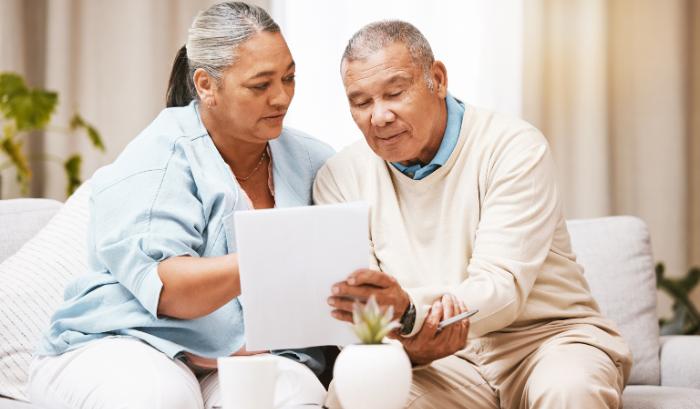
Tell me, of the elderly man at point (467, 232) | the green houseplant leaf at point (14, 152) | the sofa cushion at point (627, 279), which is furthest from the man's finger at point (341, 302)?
the green houseplant leaf at point (14, 152)

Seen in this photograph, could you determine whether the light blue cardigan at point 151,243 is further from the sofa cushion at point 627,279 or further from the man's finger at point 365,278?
the sofa cushion at point 627,279

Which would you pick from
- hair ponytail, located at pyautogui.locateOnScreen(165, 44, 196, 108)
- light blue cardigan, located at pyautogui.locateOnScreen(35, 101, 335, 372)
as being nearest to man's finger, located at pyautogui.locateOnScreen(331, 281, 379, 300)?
light blue cardigan, located at pyautogui.locateOnScreen(35, 101, 335, 372)

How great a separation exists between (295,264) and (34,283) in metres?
0.89

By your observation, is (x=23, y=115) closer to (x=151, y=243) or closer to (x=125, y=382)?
(x=151, y=243)

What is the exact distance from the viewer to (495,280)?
1.32 metres

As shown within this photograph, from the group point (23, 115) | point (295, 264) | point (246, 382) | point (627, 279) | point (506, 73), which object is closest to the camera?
point (246, 382)

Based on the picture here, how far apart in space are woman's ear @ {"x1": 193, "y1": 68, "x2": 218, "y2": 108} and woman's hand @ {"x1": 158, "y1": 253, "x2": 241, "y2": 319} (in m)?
0.46

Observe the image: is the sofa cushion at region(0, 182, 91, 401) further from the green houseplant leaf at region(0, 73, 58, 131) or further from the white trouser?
the green houseplant leaf at region(0, 73, 58, 131)

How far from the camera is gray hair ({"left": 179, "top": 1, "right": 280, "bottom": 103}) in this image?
152 centimetres

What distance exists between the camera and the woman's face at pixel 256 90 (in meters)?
1.52

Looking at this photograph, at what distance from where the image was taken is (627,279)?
1.85 meters

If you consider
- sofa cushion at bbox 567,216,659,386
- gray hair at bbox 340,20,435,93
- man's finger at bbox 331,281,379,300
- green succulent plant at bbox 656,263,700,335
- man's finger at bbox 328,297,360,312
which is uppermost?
gray hair at bbox 340,20,435,93

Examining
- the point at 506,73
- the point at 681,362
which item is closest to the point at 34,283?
the point at 681,362

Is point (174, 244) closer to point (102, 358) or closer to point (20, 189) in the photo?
point (102, 358)
